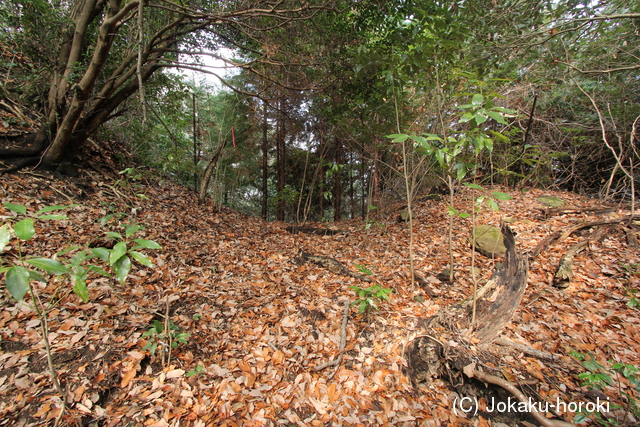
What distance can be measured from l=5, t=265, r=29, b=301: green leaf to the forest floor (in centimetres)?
20

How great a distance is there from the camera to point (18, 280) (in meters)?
0.96

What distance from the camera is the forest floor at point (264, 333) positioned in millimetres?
1923

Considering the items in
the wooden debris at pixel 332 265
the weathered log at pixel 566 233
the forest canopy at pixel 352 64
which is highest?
the forest canopy at pixel 352 64

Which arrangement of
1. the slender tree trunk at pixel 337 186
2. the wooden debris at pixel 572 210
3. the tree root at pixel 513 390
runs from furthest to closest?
the slender tree trunk at pixel 337 186
the wooden debris at pixel 572 210
the tree root at pixel 513 390

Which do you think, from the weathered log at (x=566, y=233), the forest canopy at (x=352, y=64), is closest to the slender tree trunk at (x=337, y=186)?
the forest canopy at (x=352, y=64)

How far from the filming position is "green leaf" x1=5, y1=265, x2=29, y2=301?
93cm

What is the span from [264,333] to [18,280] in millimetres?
2242

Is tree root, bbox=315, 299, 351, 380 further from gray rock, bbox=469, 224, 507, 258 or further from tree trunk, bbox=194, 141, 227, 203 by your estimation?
tree trunk, bbox=194, 141, 227, 203

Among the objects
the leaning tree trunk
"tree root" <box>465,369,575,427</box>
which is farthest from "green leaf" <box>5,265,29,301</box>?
the leaning tree trunk

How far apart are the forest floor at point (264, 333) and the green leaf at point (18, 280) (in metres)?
0.20

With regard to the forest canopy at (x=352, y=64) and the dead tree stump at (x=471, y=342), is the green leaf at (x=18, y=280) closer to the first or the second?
the forest canopy at (x=352, y=64)

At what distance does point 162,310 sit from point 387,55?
13.3 ft

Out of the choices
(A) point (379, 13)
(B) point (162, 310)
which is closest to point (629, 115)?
(A) point (379, 13)

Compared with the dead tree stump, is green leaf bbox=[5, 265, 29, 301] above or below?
above
